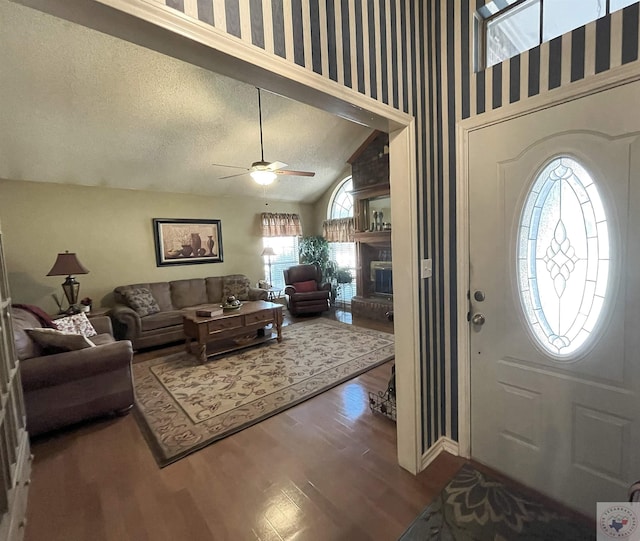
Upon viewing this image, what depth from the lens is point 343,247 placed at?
703 centimetres

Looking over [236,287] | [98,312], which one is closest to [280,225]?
[236,287]

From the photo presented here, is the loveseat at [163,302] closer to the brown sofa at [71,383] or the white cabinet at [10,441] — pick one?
the brown sofa at [71,383]

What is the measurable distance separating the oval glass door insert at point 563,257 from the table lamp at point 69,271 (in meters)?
4.82

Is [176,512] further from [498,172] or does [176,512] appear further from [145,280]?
[145,280]

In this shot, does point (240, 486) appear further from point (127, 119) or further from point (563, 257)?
point (127, 119)

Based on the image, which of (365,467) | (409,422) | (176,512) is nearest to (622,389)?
(409,422)

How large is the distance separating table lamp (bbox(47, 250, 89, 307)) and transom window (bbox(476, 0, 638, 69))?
4823 millimetres

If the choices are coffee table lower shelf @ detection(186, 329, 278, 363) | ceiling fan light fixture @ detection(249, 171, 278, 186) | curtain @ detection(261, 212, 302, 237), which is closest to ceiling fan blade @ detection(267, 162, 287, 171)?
ceiling fan light fixture @ detection(249, 171, 278, 186)

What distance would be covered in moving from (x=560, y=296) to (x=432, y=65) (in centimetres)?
156

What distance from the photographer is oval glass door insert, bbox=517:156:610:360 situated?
1.49m

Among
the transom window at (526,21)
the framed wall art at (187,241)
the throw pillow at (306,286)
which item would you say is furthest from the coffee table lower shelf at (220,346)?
the transom window at (526,21)

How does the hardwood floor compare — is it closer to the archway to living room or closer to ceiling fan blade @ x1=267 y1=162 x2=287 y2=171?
the archway to living room

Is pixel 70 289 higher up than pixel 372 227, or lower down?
lower down

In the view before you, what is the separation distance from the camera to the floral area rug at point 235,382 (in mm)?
2459
